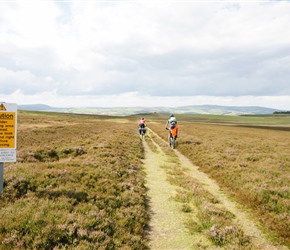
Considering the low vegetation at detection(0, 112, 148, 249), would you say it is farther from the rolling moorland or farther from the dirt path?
the dirt path

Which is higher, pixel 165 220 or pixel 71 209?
pixel 71 209

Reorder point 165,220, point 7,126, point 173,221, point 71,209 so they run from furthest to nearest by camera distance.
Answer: point 165,220, point 173,221, point 71,209, point 7,126

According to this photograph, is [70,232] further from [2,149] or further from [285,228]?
[285,228]

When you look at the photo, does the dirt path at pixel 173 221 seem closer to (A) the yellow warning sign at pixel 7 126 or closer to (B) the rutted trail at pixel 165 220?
(B) the rutted trail at pixel 165 220

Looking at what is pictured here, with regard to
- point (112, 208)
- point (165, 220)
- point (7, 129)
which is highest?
point (7, 129)

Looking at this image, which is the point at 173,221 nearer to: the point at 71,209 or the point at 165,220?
the point at 165,220

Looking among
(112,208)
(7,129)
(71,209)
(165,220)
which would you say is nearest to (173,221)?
(165,220)

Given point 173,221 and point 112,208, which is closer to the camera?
point 173,221

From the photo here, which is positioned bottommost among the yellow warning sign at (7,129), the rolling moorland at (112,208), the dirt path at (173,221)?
the dirt path at (173,221)

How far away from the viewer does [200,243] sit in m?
7.52

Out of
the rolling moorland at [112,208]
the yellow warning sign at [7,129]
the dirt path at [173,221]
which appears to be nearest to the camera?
the rolling moorland at [112,208]

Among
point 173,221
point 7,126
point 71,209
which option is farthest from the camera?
point 173,221

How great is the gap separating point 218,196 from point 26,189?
31.1 feet

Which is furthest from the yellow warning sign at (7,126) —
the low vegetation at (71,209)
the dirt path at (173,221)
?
the dirt path at (173,221)
